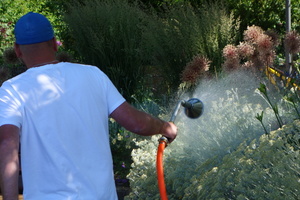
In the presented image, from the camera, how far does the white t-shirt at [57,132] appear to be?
8.20 ft

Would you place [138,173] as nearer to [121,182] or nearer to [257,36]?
[121,182]

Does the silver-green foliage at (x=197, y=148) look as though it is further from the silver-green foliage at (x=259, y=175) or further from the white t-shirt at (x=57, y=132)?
the white t-shirt at (x=57, y=132)

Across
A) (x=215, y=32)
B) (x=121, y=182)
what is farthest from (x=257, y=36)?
(x=121, y=182)

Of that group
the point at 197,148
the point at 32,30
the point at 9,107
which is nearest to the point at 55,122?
the point at 9,107

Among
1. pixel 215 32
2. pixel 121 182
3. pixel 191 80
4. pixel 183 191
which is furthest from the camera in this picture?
pixel 215 32

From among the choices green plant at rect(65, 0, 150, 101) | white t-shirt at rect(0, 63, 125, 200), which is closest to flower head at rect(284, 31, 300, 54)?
green plant at rect(65, 0, 150, 101)

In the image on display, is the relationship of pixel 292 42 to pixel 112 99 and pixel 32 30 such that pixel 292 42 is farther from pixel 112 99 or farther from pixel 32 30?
pixel 32 30

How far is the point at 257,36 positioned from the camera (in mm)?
6512

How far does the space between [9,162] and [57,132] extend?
23 centimetres

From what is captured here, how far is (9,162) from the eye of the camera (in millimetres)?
2383

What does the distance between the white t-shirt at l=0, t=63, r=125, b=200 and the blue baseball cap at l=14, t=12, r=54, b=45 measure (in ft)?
0.39

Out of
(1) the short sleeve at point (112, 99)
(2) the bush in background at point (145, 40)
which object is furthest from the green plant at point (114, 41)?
(1) the short sleeve at point (112, 99)

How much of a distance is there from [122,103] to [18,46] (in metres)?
0.49

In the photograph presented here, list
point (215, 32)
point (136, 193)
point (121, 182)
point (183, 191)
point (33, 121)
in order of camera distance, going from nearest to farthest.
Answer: point (33, 121)
point (183, 191)
point (136, 193)
point (121, 182)
point (215, 32)
